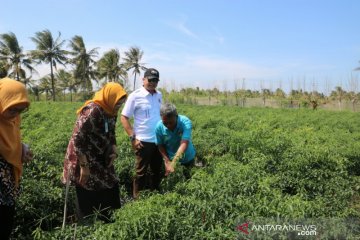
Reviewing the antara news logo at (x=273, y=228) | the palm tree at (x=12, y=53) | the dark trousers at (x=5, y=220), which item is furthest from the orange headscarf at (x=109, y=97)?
the palm tree at (x=12, y=53)

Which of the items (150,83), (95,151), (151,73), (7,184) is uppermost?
(151,73)

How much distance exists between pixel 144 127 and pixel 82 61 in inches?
1761

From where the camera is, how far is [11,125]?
105 inches

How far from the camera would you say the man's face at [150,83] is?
4.67 m

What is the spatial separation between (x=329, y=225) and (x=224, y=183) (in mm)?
955

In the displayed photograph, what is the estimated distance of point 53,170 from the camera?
425cm

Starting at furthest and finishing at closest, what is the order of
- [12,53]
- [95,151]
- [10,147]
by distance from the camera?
[12,53]
[95,151]
[10,147]

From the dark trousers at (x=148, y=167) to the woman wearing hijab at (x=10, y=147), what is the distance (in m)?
1.91

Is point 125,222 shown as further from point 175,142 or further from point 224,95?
point 224,95

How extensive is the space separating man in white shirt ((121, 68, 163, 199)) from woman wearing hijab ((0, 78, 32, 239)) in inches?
74.1

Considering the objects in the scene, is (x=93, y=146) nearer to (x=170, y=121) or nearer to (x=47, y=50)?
(x=170, y=121)

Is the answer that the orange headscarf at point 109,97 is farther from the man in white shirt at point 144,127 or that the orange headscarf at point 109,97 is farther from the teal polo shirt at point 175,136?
the man in white shirt at point 144,127

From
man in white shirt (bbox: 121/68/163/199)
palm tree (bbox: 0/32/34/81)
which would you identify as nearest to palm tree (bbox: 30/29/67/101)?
palm tree (bbox: 0/32/34/81)

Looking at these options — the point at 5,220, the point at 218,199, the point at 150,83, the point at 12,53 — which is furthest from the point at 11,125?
the point at 12,53
